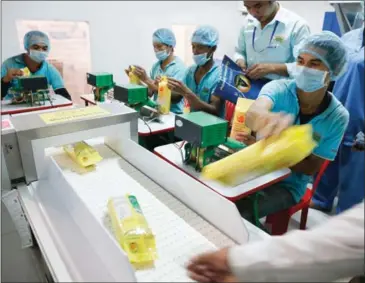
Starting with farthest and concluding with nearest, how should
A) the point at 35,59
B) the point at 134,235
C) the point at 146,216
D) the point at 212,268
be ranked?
the point at 35,59
the point at 146,216
the point at 134,235
the point at 212,268

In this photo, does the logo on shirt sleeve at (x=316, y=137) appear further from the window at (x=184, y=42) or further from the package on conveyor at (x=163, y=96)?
the window at (x=184, y=42)

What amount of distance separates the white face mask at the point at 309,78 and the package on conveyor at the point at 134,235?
3.84 feet

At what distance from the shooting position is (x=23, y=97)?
2.27m

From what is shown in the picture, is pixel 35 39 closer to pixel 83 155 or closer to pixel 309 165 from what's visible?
pixel 83 155

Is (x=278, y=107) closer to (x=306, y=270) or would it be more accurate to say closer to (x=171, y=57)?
(x=306, y=270)

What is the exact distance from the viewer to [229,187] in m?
1.25

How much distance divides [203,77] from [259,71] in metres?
0.58

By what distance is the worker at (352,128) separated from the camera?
Answer: 2.00 meters

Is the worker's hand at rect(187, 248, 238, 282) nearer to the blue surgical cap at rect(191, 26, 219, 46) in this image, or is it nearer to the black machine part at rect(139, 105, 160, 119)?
the black machine part at rect(139, 105, 160, 119)

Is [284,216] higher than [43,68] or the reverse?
the reverse

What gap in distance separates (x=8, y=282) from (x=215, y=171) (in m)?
1.12

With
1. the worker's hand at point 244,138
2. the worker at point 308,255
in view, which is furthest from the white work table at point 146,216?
the worker's hand at point 244,138


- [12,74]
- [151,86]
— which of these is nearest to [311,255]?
[151,86]

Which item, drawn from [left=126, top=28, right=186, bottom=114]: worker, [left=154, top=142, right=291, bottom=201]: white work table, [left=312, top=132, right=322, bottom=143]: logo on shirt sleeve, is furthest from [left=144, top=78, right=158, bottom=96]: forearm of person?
[left=312, top=132, right=322, bottom=143]: logo on shirt sleeve
